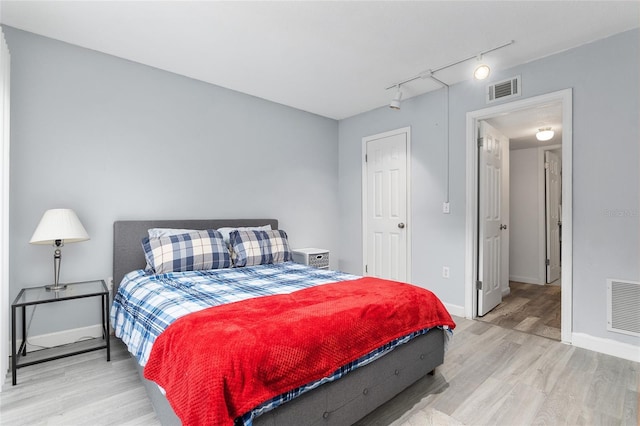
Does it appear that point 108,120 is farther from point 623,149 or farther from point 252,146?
point 623,149

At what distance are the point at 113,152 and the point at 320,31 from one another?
6.80ft

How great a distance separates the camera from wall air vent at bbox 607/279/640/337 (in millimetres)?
2387

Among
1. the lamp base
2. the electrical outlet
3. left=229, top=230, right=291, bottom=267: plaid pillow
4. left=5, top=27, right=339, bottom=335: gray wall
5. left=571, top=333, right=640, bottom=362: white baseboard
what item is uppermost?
left=5, top=27, right=339, bottom=335: gray wall

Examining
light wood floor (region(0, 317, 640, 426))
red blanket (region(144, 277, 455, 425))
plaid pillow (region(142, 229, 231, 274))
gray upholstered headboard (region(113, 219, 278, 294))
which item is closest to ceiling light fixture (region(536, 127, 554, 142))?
light wood floor (region(0, 317, 640, 426))

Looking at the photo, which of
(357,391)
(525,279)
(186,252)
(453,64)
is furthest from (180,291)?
(525,279)

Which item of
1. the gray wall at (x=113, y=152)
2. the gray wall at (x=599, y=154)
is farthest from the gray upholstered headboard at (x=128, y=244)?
the gray wall at (x=599, y=154)

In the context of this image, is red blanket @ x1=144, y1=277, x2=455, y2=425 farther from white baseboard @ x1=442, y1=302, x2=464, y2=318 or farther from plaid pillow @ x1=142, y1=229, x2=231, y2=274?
white baseboard @ x1=442, y1=302, x2=464, y2=318

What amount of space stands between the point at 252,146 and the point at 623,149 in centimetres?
343

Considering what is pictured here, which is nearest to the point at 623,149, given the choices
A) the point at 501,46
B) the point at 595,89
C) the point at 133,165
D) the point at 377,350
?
the point at 595,89

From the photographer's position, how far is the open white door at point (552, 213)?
194 inches

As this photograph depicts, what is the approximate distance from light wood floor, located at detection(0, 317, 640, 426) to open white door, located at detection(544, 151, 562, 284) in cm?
285

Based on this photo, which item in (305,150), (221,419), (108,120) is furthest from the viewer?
(305,150)

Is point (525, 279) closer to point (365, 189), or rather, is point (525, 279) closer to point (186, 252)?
point (365, 189)

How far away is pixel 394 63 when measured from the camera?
2.99 meters
